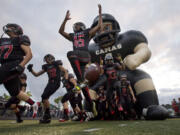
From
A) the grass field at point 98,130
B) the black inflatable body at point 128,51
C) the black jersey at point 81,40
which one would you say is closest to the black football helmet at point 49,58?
the black jersey at point 81,40

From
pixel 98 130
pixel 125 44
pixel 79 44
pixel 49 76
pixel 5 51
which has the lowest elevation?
pixel 98 130

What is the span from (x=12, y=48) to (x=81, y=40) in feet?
4.25

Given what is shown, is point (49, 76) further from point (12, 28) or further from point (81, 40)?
point (12, 28)

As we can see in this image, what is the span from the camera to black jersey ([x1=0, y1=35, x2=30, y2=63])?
98.2 inches

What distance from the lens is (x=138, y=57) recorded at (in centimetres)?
435

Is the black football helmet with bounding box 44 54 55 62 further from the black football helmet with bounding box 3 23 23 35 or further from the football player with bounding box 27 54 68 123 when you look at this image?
the black football helmet with bounding box 3 23 23 35

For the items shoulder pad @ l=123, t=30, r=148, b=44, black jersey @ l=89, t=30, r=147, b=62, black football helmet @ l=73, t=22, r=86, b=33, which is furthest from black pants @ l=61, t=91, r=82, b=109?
shoulder pad @ l=123, t=30, r=148, b=44

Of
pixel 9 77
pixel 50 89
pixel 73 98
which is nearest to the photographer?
pixel 9 77


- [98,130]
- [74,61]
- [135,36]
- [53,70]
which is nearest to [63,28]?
[74,61]

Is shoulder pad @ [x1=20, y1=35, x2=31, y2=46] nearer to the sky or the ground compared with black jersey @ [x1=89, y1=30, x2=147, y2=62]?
nearer to the ground

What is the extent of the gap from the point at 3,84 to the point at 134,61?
126 inches

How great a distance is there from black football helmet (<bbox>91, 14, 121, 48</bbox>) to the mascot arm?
814 millimetres

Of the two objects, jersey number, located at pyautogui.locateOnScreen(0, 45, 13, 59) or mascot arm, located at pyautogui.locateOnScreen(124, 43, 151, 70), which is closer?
jersey number, located at pyautogui.locateOnScreen(0, 45, 13, 59)

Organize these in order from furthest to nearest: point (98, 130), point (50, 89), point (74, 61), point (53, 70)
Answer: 1. point (53, 70)
2. point (50, 89)
3. point (74, 61)
4. point (98, 130)
